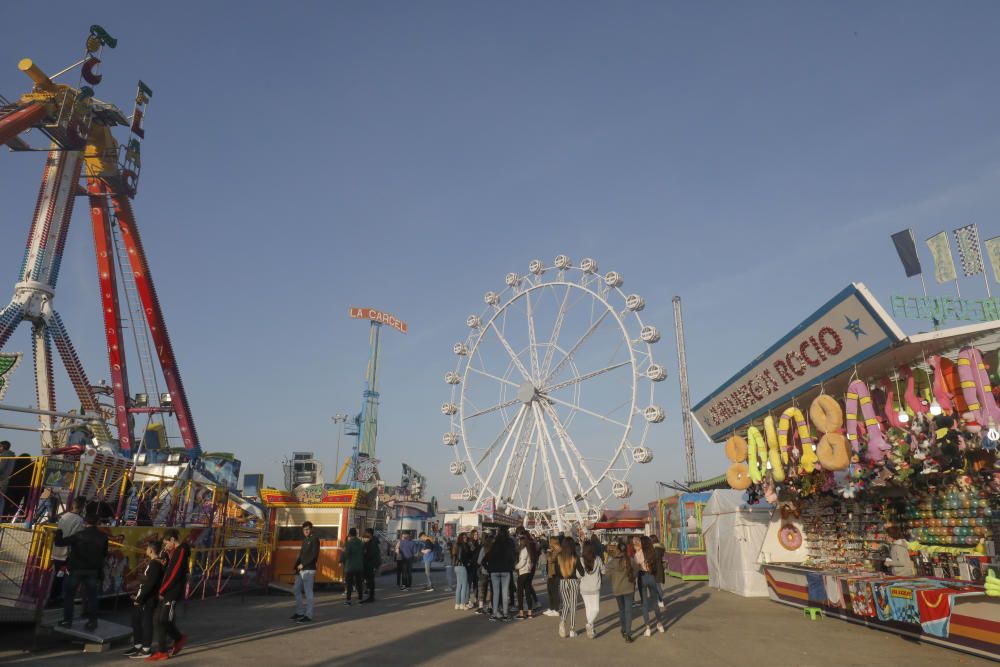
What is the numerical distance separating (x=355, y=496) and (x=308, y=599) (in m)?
6.15

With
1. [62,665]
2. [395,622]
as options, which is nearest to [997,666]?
[395,622]

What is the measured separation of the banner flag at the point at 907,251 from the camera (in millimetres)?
11164

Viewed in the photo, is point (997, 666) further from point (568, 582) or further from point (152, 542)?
point (152, 542)

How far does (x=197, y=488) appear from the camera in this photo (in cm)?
1390

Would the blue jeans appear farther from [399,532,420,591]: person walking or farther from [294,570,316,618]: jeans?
[399,532,420,591]: person walking

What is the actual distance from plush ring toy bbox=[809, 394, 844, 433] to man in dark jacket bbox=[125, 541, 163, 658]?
30.3 feet

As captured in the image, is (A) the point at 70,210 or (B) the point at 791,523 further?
(A) the point at 70,210

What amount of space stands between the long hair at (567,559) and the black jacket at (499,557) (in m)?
1.61

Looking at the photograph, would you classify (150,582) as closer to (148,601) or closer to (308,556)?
(148,601)

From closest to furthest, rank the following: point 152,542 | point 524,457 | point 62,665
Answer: point 62,665
point 152,542
point 524,457

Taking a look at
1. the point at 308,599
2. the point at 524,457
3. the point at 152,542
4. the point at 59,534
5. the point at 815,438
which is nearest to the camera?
the point at 152,542

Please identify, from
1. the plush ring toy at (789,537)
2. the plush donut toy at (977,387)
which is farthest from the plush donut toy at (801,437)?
the plush ring toy at (789,537)

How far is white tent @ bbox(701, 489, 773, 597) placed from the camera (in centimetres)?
1399

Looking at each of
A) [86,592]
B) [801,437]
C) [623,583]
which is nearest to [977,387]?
[801,437]
